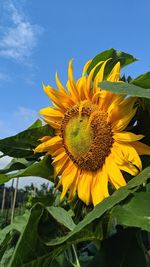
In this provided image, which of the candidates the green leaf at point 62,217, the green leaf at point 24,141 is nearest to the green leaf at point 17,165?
the green leaf at point 24,141

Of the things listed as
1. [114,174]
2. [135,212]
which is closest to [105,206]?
[135,212]

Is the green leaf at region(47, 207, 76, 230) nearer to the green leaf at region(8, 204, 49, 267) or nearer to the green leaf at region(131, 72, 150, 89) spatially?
the green leaf at region(8, 204, 49, 267)

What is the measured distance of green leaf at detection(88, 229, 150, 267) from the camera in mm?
610

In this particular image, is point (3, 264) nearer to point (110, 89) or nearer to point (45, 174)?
point (45, 174)

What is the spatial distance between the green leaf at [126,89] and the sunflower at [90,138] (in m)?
0.07

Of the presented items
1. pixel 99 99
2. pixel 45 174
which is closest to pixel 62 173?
pixel 45 174

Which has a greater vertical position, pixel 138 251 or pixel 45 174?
pixel 45 174

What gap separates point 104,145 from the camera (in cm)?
75

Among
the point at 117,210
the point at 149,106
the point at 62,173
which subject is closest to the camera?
the point at 117,210

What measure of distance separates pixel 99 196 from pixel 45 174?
0.13 meters

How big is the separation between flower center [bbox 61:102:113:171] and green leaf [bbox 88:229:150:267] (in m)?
0.16

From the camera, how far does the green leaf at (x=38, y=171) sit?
755mm

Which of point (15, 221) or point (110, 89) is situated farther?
point (15, 221)

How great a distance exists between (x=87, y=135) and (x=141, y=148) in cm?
13
